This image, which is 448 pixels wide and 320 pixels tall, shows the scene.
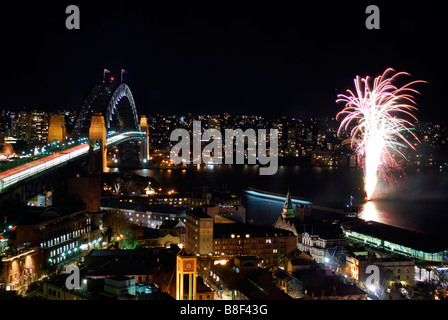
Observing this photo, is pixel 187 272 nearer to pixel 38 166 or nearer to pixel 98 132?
pixel 38 166

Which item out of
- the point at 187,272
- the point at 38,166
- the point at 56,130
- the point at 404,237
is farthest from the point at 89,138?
the point at 187,272

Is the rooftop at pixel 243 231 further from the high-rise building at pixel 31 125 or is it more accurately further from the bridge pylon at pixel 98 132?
the high-rise building at pixel 31 125

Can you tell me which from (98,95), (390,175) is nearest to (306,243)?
(98,95)

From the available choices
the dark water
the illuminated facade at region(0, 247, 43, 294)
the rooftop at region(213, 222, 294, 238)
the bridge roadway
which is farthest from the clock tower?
the dark water

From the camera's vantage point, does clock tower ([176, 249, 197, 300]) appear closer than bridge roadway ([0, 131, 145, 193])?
Yes

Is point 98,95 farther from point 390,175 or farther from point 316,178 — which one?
point 390,175

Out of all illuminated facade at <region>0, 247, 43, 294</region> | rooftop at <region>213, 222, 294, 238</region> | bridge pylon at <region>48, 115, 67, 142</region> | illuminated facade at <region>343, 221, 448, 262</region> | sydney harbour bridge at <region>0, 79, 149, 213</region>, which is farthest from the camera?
bridge pylon at <region>48, 115, 67, 142</region>

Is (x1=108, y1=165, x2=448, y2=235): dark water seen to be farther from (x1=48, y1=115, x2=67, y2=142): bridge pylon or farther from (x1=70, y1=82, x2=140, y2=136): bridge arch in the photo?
(x1=48, y1=115, x2=67, y2=142): bridge pylon
